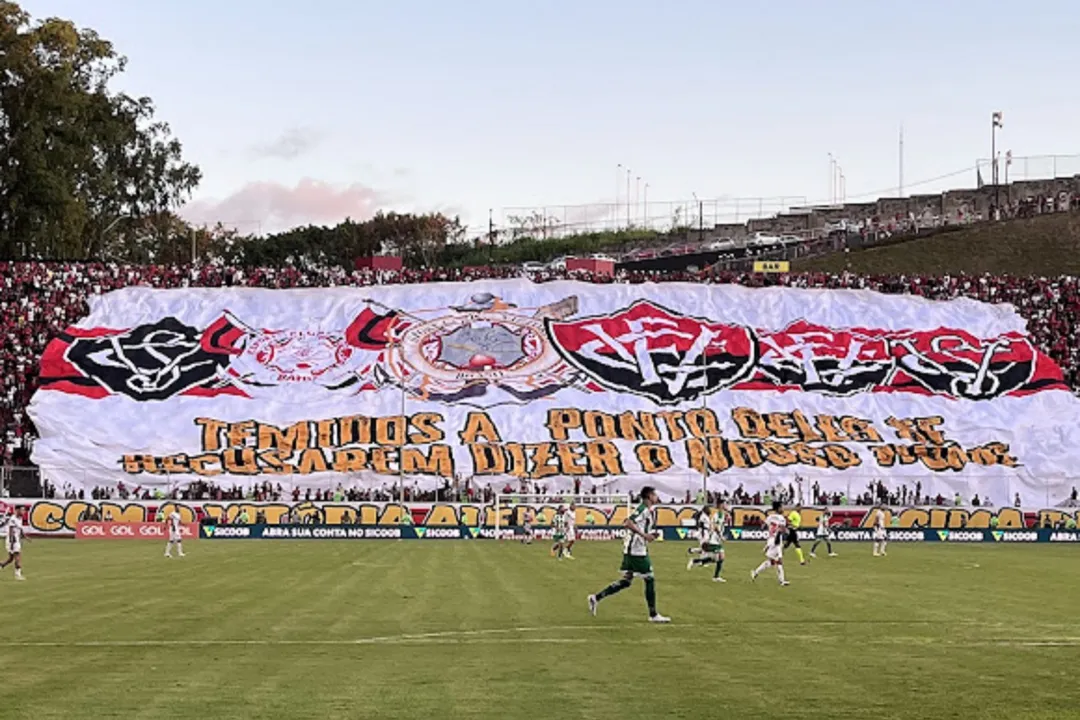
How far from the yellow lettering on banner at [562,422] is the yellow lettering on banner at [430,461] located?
6.10 m

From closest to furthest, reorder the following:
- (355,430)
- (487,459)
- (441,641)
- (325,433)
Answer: (441,641)
(487,459)
(325,433)
(355,430)

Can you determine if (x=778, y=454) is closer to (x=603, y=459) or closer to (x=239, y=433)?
(x=603, y=459)

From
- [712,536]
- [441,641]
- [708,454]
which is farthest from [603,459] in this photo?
[441,641]

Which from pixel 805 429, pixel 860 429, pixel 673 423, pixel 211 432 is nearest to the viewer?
pixel 211 432

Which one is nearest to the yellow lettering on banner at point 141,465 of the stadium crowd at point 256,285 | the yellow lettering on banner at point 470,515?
the stadium crowd at point 256,285

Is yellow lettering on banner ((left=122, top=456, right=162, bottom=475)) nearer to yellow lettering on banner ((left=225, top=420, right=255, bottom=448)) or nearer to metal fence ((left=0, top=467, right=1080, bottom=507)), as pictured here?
metal fence ((left=0, top=467, right=1080, bottom=507))

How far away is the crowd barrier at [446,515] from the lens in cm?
6631

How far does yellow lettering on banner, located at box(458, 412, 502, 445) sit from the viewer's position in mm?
80938

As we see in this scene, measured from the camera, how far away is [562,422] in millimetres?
82500

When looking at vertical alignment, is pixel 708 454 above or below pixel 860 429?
below

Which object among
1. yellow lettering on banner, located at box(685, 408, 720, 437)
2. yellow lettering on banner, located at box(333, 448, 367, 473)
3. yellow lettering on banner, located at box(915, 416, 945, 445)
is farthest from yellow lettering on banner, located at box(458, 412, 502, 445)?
yellow lettering on banner, located at box(915, 416, 945, 445)

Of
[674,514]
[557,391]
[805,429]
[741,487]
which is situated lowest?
[674,514]

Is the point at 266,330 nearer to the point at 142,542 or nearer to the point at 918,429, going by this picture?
the point at 142,542

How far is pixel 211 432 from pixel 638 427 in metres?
23.8
